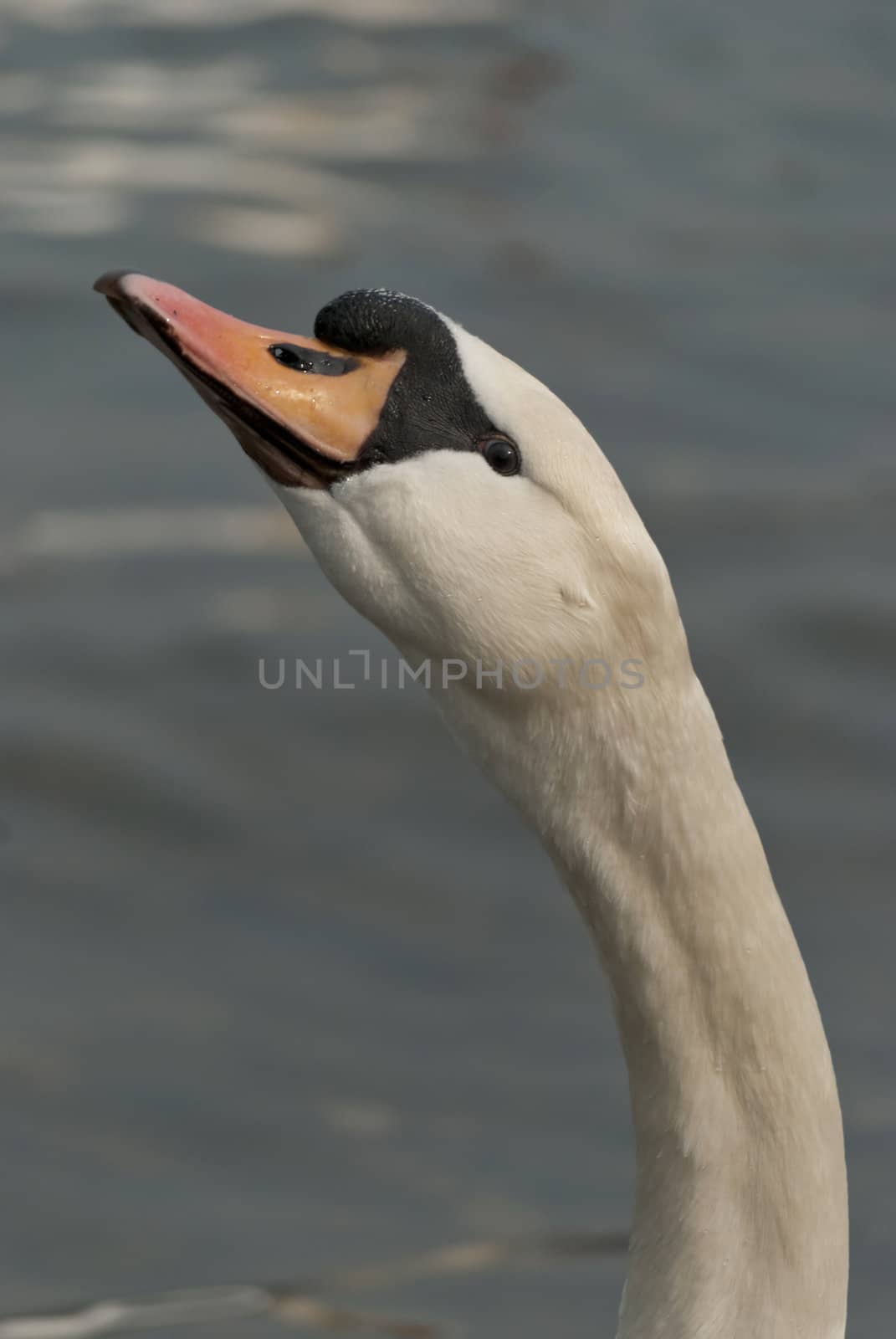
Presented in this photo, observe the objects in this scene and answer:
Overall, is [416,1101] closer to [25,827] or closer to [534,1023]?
[534,1023]

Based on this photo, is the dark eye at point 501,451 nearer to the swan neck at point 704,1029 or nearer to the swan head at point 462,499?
the swan head at point 462,499

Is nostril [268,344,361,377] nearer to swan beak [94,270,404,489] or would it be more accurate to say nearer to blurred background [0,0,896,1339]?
swan beak [94,270,404,489]

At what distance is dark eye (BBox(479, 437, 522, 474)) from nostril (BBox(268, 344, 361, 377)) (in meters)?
0.17

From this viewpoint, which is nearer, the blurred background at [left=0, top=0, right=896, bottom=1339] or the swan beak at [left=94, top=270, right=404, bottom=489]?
the swan beak at [left=94, top=270, right=404, bottom=489]

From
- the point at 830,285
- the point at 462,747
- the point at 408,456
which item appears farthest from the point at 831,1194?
the point at 830,285

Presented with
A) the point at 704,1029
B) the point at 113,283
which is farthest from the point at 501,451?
the point at 704,1029

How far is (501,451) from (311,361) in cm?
23

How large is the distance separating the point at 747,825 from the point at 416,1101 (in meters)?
2.31

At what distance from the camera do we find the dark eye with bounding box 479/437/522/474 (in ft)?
7.09

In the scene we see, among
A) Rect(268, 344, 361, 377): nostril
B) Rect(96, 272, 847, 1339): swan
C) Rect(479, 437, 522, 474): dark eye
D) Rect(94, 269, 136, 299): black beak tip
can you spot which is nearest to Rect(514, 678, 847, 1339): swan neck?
Rect(96, 272, 847, 1339): swan

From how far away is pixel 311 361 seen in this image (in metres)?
2.24

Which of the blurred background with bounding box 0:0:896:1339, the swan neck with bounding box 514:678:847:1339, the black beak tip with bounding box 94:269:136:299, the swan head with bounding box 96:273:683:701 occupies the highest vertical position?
the blurred background with bounding box 0:0:896:1339

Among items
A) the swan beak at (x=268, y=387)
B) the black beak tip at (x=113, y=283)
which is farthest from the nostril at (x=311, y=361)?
the black beak tip at (x=113, y=283)

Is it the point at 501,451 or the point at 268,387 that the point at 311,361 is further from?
the point at 501,451
